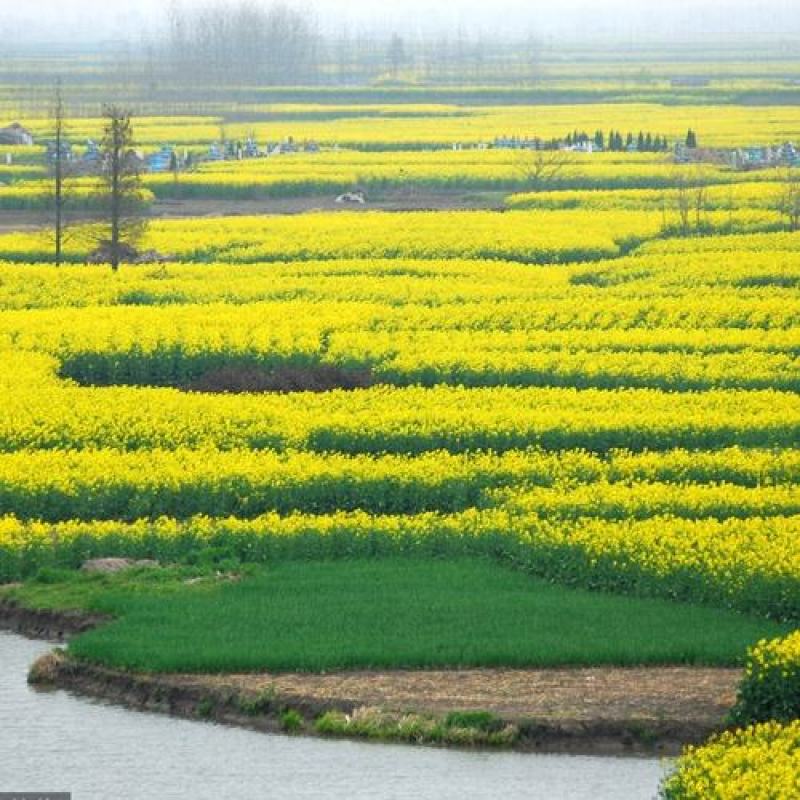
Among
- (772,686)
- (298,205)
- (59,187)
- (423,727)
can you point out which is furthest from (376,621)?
(298,205)

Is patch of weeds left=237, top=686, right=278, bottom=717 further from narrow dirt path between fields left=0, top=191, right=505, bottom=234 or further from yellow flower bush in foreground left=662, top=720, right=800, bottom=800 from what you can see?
narrow dirt path between fields left=0, top=191, right=505, bottom=234

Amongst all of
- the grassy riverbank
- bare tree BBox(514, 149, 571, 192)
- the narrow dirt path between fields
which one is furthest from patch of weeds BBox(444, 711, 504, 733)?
bare tree BBox(514, 149, 571, 192)

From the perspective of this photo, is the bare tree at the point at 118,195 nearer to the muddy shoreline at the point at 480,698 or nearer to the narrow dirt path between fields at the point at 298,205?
the narrow dirt path between fields at the point at 298,205

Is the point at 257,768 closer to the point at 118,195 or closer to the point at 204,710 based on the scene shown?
the point at 204,710

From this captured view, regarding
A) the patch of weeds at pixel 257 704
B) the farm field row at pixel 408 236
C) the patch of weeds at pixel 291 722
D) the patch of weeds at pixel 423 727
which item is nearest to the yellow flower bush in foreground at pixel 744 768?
the patch of weeds at pixel 423 727

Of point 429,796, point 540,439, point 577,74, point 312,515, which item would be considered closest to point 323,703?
point 429,796

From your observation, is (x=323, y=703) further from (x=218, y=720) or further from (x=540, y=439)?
(x=540, y=439)
